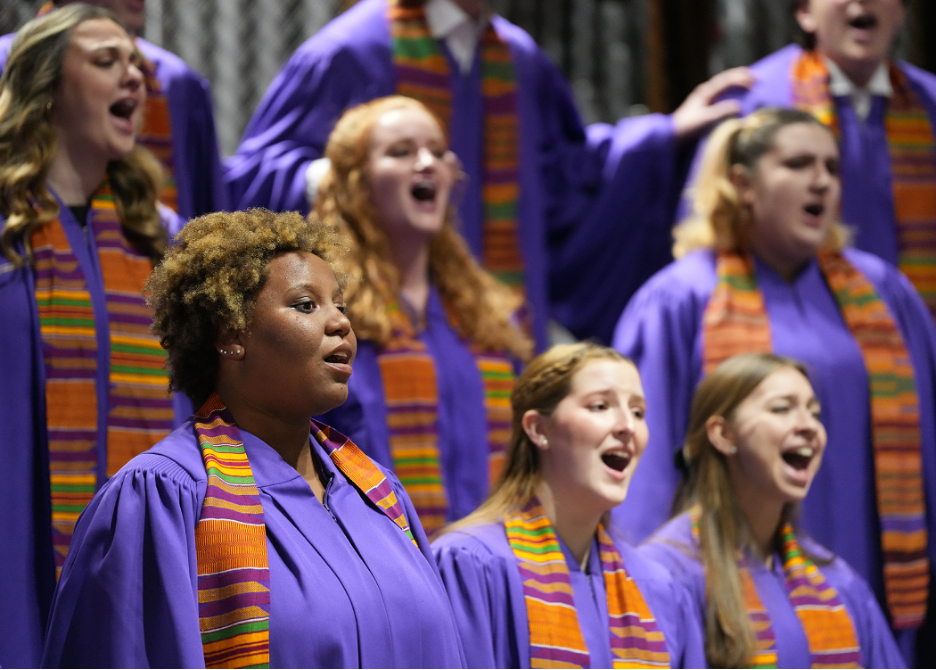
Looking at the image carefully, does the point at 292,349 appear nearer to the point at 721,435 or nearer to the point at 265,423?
the point at 265,423

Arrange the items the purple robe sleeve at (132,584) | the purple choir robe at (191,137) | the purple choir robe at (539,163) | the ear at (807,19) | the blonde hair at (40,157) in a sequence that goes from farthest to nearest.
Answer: the ear at (807,19) → the purple choir robe at (539,163) → the purple choir robe at (191,137) → the blonde hair at (40,157) → the purple robe sleeve at (132,584)

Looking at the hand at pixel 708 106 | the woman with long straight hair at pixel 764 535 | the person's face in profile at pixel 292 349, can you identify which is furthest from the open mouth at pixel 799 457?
the person's face in profile at pixel 292 349

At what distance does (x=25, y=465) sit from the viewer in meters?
3.03

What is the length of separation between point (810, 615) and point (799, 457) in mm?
429

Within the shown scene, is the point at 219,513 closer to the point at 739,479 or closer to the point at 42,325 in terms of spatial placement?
the point at 42,325

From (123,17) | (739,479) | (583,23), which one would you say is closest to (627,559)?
(739,479)

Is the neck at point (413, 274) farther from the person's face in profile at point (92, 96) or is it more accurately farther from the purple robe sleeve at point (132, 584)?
the purple robe sleeve at point (132, 584)

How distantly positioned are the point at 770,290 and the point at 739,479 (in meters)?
0.83

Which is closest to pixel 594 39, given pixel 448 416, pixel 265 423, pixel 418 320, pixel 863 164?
pixel 863 164

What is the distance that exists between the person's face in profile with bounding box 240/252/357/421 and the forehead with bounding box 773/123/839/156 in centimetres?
235

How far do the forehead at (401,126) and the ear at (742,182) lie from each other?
1.02 m

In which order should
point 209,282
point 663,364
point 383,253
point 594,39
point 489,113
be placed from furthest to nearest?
point 594,39
point 489,113
point 663,364
point 383,253
point 209,282

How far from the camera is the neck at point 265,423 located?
2305 millimetres

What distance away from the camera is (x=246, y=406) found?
231 cm
